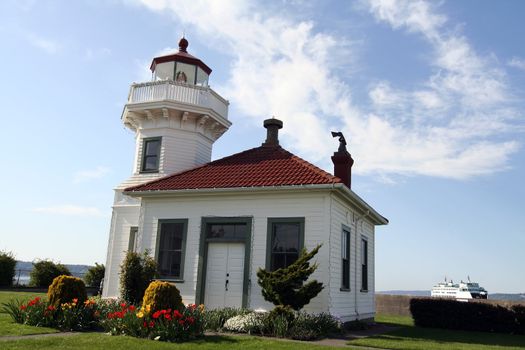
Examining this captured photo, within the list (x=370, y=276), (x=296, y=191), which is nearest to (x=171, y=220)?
(x=296, y=191)

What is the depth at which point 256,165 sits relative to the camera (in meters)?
16.6

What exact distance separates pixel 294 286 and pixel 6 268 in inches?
768

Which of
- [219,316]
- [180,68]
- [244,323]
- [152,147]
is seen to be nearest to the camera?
[244,323]

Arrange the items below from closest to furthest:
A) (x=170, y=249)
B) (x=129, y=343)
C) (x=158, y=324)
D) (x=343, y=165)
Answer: (x=129, y=343) < (x=158, y=324) < (x=170, y=249) < (x=343, y=165)

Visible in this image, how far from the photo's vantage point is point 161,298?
1130 centimetres

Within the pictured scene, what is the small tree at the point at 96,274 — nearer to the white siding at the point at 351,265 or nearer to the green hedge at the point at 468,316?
the white siding at the point at 351,265

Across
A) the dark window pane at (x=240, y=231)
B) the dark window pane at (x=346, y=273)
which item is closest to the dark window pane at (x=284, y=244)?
the dark window pane at (x=240, y=231)

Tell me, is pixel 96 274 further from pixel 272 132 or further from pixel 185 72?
pixel 272 132

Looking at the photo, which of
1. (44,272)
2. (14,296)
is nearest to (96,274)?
(44,272)

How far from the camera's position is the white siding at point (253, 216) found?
46.5ft

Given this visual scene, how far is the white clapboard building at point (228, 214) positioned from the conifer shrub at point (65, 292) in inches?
143

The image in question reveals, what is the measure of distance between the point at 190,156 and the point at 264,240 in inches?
245

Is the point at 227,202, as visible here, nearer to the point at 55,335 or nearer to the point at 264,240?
the point at 264,240

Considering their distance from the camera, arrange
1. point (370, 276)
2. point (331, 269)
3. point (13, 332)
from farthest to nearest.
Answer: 1. point (370, 276)
2. point (331, 269)
3. point (13, 332)
